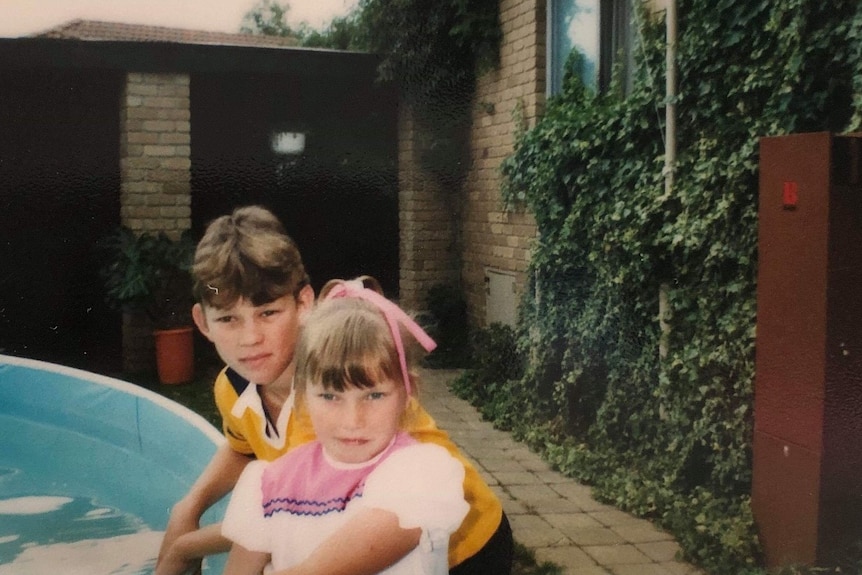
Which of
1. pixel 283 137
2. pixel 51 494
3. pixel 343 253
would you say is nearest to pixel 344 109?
pixel 283 137

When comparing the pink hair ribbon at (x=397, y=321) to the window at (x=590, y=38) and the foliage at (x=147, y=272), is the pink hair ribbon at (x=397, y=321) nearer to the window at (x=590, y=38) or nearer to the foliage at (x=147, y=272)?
the window at (x=590, y=38)

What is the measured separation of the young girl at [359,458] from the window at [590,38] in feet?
12.9

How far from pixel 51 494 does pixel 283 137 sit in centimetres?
319

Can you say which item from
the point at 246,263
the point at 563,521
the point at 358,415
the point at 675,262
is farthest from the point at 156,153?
the point at 358,415

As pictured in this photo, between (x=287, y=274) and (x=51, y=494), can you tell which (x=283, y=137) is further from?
(x=287, y=274)

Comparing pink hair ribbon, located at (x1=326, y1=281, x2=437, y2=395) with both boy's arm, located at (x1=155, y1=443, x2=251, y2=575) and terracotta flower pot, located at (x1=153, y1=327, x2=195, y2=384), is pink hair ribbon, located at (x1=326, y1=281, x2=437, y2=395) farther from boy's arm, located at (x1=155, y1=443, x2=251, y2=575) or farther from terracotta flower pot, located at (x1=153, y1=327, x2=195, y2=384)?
terracotta flower pot, located at (x1=153, y1=327, x2=195, y2=384)

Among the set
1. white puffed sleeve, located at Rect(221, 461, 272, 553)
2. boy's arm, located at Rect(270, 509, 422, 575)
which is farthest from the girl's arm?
boy's arm, located at Rect(270, 509, 422, 575)

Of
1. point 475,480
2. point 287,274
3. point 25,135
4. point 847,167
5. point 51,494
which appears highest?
point 25,135

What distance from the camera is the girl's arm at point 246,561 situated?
4.73 feet

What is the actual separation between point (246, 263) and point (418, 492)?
53 centimetres

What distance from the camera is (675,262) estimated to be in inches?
154

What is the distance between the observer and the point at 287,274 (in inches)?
62.9

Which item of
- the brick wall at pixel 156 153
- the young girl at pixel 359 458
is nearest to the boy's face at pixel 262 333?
the young girl at pixel 359 458

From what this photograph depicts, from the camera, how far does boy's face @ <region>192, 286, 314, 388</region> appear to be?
1.57 meters
